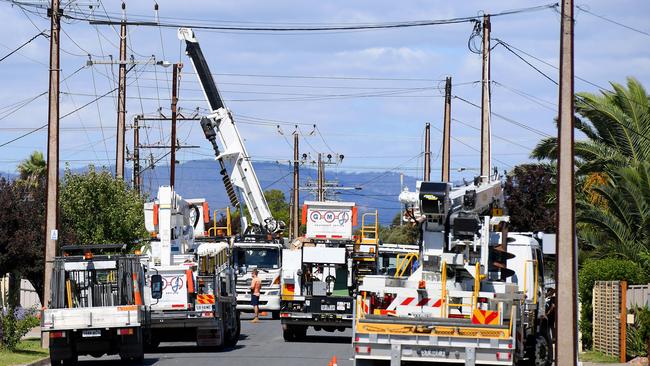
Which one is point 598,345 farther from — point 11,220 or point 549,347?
point 11,220

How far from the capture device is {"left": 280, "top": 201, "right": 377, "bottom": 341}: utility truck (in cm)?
3322

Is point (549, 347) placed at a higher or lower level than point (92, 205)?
lower

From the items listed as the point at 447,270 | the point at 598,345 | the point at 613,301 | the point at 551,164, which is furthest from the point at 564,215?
the point at 551,164

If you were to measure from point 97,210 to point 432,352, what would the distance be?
2596 cm

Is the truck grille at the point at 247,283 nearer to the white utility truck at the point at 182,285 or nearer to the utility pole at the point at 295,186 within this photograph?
the white utility truck at the point at 182,285

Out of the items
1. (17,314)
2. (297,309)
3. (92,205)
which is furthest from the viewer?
(92,205)

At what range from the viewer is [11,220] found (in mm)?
35375

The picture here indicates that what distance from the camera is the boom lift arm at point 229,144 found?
4709 cm

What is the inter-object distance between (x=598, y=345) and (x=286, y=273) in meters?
10.1

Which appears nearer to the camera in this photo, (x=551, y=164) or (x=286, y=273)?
(x=286, y=273)

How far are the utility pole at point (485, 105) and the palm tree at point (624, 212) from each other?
4.22m

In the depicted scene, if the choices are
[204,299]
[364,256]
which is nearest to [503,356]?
[204,299]

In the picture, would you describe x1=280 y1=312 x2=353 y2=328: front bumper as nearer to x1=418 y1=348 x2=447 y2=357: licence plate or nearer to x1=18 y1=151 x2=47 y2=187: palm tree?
x1=418 y1=348 x2=447 y2=357: licence plate

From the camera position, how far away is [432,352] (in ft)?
64.0
